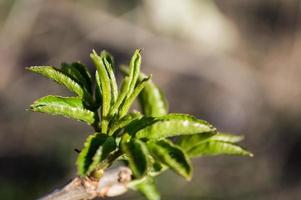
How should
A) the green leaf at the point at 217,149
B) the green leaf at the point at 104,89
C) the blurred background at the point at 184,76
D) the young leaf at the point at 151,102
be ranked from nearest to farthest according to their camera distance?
the green leaf at the point at 104,89, the green leaf at the point at 217,149, the young leaf at the point at 151,102, the blurred background at the point at 184,76

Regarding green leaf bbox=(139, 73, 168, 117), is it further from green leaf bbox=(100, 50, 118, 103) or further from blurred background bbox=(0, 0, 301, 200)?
blurred background bbox=(0, 0, 301, 200)

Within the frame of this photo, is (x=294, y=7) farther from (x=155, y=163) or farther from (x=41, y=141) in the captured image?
(x=155, y=163)

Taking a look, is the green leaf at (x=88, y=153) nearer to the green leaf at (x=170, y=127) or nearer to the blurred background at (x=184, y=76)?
the green leaf at (x=170, y=127)

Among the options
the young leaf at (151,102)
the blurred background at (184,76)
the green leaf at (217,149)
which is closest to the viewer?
the green leaf at (217,149)

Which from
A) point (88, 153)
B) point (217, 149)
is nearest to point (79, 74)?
point (88, 153)

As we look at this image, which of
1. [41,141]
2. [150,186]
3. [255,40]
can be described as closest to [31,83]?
[41,141]

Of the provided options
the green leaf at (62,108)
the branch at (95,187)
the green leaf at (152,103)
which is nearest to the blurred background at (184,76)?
the green leaf at (152,103)

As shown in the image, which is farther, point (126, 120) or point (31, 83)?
point (31, 83)

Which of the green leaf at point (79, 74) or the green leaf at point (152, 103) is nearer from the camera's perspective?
the green leaf at point (79, 74)
